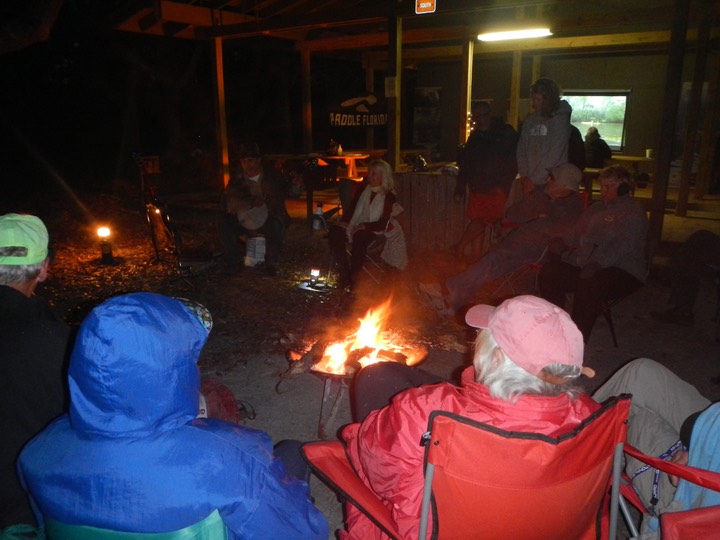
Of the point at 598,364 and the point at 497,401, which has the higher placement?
the point at 497,401

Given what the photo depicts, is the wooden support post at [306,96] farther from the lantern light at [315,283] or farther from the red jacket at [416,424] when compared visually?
the red jacket at [416,424]

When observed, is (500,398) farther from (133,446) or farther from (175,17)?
(175,17)

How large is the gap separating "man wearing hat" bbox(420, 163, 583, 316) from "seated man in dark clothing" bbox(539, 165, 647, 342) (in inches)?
16.7

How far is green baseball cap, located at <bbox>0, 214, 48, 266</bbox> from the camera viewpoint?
2.31 meters

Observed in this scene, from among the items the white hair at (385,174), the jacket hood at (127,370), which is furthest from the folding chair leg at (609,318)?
the jacket hood at (127,370)

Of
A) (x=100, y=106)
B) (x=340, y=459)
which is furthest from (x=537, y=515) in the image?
(x=100, y=106)

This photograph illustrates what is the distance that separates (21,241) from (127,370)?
140cm

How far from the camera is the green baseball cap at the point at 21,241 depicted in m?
2.31

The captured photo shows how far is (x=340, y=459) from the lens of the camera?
7.27ft

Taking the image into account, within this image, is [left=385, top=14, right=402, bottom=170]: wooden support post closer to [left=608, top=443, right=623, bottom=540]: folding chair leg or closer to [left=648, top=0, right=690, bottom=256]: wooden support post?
[left=648, top=0, right=690, bottom=256]: wooden support post

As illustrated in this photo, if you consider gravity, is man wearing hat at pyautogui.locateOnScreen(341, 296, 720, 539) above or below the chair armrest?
above

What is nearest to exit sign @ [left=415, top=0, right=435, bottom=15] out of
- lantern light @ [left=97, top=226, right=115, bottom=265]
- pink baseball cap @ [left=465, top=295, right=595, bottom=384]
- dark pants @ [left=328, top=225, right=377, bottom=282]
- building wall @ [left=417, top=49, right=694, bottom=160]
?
dark pants @ [left=328, top=225, right=377, bottom=282]

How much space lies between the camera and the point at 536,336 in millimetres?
1684

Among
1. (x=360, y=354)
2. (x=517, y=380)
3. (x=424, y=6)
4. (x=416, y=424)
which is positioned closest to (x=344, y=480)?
(x=416, y=424)
